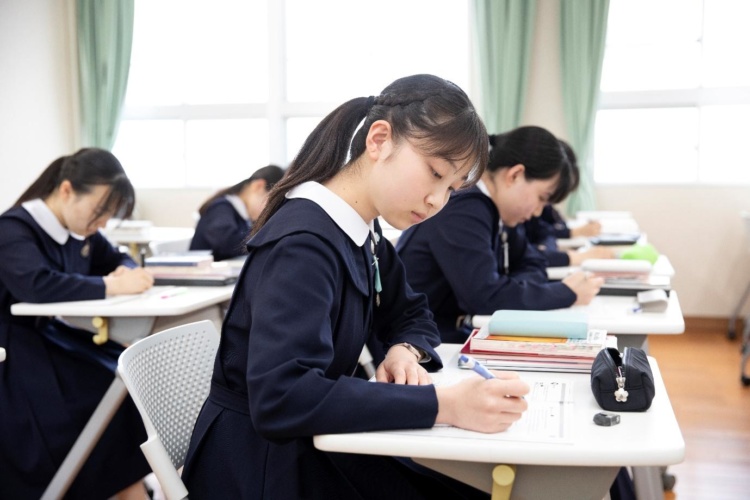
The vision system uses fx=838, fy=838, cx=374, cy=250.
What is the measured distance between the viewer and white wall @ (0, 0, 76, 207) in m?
6.18

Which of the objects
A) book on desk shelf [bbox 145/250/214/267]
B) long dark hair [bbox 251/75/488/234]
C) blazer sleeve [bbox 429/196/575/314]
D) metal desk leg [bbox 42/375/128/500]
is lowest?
metal desk leg [bbox 42/375/128/500]

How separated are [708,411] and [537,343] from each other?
2550 mm

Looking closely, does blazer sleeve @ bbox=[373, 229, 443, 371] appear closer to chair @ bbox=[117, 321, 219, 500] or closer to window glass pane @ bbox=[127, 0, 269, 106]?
chair @ bbox=[117, 321, 219, 500]

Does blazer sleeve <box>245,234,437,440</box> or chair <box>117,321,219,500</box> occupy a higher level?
blazer sleeve <box>245,234,437,440</box>

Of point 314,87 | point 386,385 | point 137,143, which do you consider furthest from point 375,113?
point 137,143

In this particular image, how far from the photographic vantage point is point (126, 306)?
98.0 inches

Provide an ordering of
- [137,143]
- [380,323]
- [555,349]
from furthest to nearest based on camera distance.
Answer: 1. [137,143]
2. [380,323]
3. [555,349]

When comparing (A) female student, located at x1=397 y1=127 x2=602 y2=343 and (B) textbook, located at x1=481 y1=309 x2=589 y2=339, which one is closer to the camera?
(B) textbook, located at x1=481 y1=309 x2=589 y2=339

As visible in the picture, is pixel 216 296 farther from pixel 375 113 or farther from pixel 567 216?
pixel 567 216

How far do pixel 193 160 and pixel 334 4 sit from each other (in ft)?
5.71

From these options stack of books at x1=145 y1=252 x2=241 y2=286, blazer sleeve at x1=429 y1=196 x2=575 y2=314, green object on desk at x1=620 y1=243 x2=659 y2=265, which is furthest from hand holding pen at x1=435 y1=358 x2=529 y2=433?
green object on desk at x1=620 y1=243 x2=659 y2=265

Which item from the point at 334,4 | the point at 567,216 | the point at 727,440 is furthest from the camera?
the point at 334,4

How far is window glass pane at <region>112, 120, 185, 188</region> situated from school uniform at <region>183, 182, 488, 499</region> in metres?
5.89

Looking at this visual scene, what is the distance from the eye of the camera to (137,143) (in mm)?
7230
